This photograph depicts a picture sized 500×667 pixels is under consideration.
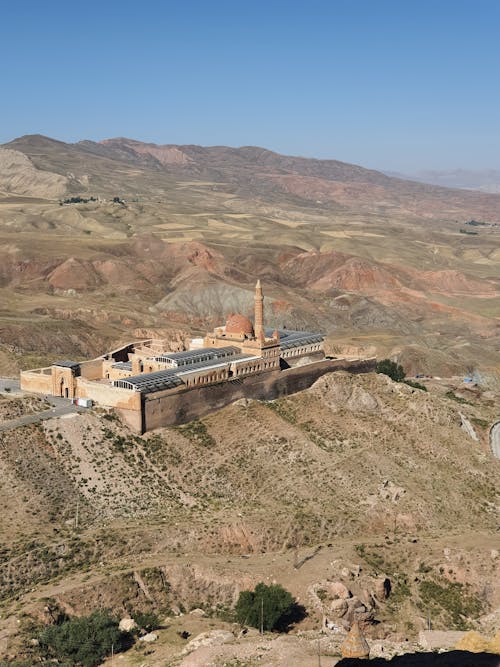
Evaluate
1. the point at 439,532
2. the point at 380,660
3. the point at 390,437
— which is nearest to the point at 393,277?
the point at 390,437

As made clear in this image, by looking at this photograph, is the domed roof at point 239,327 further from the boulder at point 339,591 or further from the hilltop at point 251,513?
the boulder at point 339,591

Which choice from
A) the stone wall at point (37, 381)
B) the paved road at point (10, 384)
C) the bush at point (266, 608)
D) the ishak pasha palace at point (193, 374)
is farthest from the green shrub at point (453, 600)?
the paved road at point (10, 384)

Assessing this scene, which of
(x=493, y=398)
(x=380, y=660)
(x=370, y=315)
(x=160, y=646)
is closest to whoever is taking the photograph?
(x=380, y=660)

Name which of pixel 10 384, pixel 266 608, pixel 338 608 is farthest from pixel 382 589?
pixel 10 384

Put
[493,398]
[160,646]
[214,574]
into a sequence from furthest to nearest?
1. [493,398]
2. [214,574]
3. [160,646]

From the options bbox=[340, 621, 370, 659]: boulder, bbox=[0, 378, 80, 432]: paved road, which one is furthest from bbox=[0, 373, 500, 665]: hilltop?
bbox=[340, 621, 370, 659]: boulder

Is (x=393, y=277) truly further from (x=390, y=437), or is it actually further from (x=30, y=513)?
(x=30, y=513)
